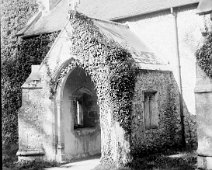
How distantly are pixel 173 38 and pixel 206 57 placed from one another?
20.1 feet

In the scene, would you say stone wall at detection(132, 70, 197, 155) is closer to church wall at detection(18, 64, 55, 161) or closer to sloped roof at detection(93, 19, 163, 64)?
sloped roof at detection(93, 19, 163, 64)

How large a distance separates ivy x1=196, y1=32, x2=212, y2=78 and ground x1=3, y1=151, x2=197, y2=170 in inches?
116

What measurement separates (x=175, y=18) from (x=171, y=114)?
4232 mm

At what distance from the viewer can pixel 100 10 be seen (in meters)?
16.6

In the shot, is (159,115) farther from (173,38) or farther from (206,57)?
(206,57)

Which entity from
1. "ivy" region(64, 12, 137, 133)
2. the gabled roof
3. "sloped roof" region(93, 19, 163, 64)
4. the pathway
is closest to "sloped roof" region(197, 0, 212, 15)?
"ivy" region(64, 12, 137, 133)

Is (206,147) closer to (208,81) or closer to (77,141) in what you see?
(208,81)

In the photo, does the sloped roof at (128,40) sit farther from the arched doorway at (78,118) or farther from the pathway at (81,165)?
the pathway at (81,165)

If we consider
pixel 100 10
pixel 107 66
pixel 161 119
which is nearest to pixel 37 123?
pixel 107 66

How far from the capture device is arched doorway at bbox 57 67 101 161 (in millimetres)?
11492

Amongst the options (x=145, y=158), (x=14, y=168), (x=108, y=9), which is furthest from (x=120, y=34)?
(x=14, y=168)

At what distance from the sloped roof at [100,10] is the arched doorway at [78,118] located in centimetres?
408

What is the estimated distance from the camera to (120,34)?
Answer: 42.0 feet

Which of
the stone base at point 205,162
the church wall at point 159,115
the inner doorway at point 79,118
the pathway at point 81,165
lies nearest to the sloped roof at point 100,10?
the church wall at point 159,115
